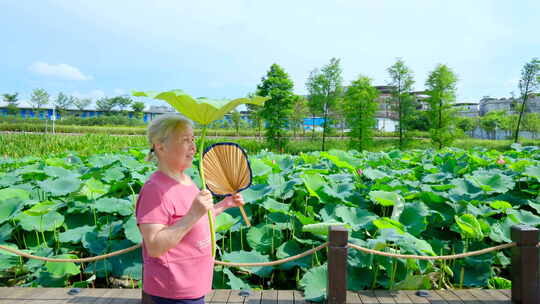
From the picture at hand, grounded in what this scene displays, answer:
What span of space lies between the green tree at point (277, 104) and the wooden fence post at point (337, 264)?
17.5 m

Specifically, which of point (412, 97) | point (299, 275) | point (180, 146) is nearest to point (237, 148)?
point (180, 146)

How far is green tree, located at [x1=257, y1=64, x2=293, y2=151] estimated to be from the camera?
1983 centimetres

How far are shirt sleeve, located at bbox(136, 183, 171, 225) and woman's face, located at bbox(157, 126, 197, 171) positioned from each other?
109 mm

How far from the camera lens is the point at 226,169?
55.0 inches

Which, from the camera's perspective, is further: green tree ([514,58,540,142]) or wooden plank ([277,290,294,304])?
green tree ([514,58,540,142])

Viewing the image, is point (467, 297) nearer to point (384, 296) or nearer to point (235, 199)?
point (384, 296)

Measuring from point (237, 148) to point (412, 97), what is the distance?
71.8 ft

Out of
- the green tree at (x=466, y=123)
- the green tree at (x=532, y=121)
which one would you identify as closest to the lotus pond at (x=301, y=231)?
the green tree at (x=466, y=123)

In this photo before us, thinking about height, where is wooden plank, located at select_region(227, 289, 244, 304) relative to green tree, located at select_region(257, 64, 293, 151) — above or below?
below

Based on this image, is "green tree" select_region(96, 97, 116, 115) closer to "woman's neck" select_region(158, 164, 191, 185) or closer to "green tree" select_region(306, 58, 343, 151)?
"green tree" select_region(306, 58, 343, 151)

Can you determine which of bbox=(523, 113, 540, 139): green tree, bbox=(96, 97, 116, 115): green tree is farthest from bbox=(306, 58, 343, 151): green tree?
bbox=(96, 97, 116, 115): green tree

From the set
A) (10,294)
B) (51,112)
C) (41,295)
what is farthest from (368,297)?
(51,112)

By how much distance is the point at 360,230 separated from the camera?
2.94 meters

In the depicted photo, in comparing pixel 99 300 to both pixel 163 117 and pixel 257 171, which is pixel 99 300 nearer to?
pixel 163 117
